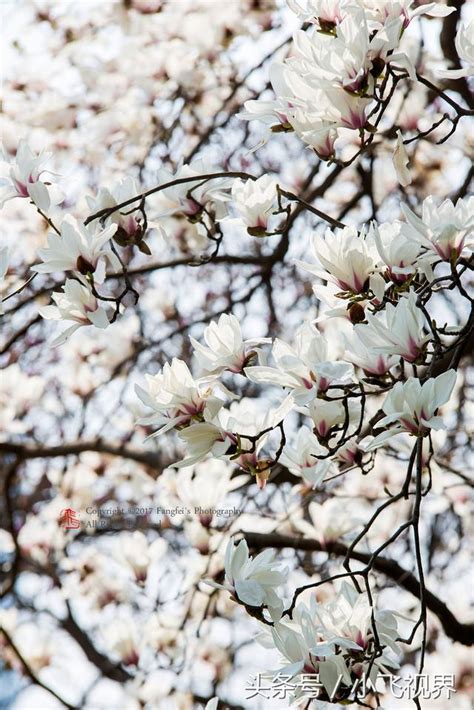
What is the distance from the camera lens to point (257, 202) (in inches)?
41.5

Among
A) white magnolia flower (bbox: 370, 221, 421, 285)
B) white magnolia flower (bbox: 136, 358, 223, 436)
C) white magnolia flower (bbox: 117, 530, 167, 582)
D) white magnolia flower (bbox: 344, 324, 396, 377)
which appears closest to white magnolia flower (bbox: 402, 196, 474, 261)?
white magnolia flower (bbox: 370, 221, 421, 285)

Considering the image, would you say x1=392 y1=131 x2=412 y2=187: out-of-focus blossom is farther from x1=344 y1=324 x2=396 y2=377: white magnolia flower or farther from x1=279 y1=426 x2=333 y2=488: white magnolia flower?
x1=279 y1=426 x2=333 y2=488: white magnolia flower

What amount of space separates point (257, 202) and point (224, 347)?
175 mm

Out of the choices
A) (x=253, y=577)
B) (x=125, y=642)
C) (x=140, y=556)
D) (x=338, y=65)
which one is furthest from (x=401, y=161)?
(x=125, y=642)

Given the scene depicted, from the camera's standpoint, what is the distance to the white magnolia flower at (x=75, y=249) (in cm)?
99

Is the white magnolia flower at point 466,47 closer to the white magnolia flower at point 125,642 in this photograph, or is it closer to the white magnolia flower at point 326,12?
the white magnolia flower at point 326,12

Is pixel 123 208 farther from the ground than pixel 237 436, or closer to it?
farther from the ground

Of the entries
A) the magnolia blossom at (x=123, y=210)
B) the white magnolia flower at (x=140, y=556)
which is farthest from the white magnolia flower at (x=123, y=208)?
the white magnolia flower at (x=140, y=556)

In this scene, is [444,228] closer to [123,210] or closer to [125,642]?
[123,210]

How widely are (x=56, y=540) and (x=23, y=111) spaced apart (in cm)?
127

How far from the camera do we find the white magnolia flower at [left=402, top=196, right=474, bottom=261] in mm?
876

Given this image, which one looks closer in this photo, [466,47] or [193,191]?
[466,47]

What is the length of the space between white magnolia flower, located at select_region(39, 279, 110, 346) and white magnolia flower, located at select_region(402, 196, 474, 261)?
1.08ft

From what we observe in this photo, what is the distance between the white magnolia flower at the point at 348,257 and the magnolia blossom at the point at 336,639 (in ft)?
0.98
